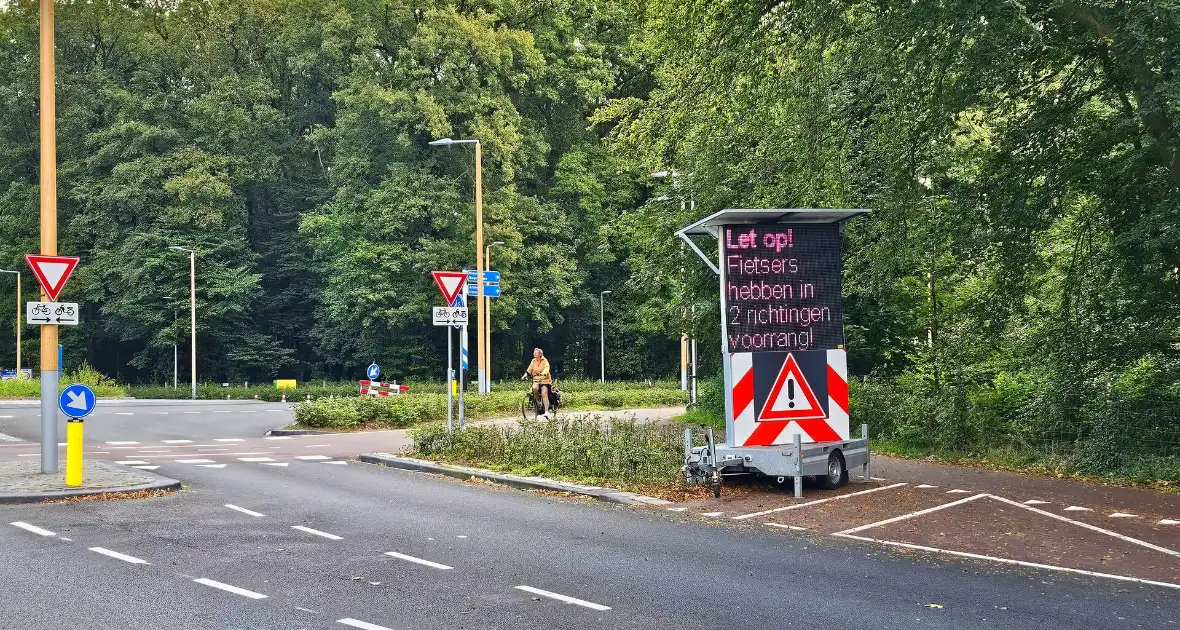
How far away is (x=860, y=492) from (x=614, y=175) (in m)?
42.8

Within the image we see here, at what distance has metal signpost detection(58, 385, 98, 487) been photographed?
1451 centimetres

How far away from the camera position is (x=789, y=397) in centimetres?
1402

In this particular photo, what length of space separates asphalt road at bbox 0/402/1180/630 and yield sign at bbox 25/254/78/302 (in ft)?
11.6

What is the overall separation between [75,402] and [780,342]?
9008 mm

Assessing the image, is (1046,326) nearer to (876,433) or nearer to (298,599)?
(876,433)

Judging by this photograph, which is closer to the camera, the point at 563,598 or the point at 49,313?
the point at 563,598

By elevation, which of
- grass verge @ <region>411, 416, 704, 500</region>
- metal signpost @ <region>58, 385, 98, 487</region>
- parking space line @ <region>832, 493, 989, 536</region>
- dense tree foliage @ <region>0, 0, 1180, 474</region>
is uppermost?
dense tree foliage @ <region>0, 0, 1180, 474</region>

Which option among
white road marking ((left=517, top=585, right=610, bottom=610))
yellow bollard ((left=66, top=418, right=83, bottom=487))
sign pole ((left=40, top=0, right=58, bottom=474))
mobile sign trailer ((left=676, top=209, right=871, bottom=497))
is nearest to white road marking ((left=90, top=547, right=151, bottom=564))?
white road marking ((left=517, top=585, right=610, bottom=610))

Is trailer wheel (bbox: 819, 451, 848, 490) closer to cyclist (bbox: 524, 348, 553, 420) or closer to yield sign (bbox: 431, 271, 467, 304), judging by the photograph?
yield sign (bbox: 431, 271, 467, 304)

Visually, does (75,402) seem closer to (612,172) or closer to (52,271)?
(52,271)

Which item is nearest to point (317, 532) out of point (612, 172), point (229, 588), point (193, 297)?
point (229, 588)

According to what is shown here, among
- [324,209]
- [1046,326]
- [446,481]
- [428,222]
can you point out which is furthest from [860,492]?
[324,209]

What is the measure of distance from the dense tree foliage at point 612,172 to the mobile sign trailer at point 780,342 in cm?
237

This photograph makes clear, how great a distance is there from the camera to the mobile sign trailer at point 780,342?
13.8 m
